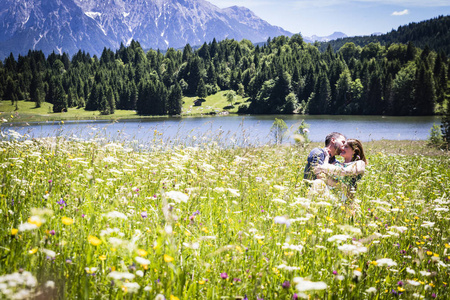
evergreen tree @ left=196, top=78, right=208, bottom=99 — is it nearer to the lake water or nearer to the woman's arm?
the lake water

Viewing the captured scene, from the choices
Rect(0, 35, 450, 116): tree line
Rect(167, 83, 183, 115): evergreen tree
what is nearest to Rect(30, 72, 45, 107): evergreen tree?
Rect(0, 35, 450, 116): tree line

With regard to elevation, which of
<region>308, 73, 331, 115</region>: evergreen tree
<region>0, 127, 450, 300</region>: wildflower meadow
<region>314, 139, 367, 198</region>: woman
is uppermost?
<region>308, 73, 331, 115</region>: evergreen tree

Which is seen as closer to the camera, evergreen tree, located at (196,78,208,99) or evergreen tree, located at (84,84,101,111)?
evergreen tree, located at (84,84,101,111)

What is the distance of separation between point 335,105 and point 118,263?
337 feet

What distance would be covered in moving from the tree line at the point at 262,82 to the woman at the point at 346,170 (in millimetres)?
71213

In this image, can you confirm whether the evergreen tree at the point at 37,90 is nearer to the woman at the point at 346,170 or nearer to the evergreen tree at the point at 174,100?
the evergreen tree at the point at 174,100

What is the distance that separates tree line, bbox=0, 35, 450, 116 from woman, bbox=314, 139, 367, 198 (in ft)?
234

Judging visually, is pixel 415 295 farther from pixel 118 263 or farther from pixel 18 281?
pixel 18 281

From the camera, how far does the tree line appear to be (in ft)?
289

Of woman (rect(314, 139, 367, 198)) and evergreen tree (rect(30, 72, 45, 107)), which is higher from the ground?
evergreen tree (rect(30, 72, 45, 107))

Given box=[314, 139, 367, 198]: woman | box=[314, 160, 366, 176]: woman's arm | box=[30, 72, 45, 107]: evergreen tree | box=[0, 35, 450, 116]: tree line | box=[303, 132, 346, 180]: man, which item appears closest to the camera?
box=[314, 139, 367, 198]: woman

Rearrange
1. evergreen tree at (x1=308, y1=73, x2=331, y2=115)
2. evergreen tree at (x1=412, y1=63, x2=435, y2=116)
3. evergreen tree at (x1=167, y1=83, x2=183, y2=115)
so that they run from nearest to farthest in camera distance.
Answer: evergreen tree at (x1=412, y1=63, x2=435, y2=116)
evergreen tree at (x1=308, y1=73, x2=331, y2=115)
evergreen tree at (x1=167, y1=83, x2=183, y2=115)

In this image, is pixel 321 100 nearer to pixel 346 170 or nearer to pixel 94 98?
pixel 94 98

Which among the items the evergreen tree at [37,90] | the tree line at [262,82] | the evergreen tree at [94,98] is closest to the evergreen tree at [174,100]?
the tree line at [262,82]
